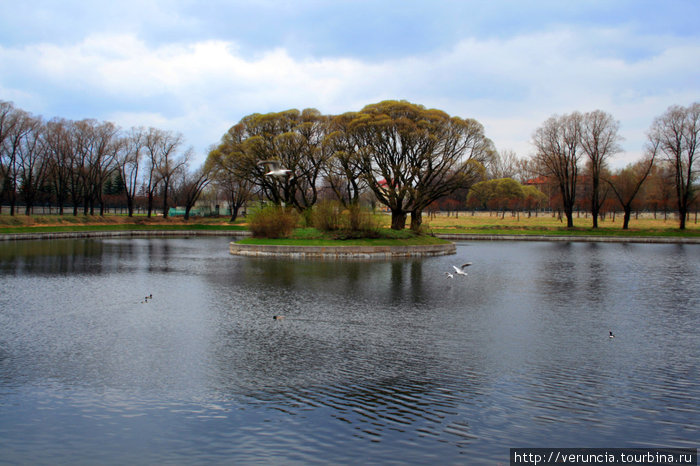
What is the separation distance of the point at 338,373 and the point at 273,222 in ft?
98.9

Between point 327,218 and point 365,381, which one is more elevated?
point 327,218

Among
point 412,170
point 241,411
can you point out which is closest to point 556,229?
point 412,170

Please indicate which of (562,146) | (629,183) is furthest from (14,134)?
(629,183)

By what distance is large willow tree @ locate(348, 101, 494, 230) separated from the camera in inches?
1652

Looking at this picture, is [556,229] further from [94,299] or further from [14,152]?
[14,152]

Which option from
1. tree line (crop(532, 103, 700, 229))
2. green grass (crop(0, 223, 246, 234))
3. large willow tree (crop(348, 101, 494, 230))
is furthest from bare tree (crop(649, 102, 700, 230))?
green grass (crop(0, 223, 246, 234))

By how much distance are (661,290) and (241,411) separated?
19.1 meters

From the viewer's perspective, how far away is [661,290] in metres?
20.5

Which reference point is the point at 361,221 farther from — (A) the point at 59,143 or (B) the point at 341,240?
(A) the point at 59,143

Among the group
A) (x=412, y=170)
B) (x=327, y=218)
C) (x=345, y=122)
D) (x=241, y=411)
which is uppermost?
(x=345, y=122)

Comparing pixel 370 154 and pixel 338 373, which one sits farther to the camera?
pixel 370 154

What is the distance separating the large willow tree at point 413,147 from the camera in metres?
42.0

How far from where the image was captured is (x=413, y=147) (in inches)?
1689

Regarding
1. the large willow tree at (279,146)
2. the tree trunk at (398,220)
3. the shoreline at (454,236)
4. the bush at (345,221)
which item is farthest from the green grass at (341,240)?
the shoreline at (454,236)
